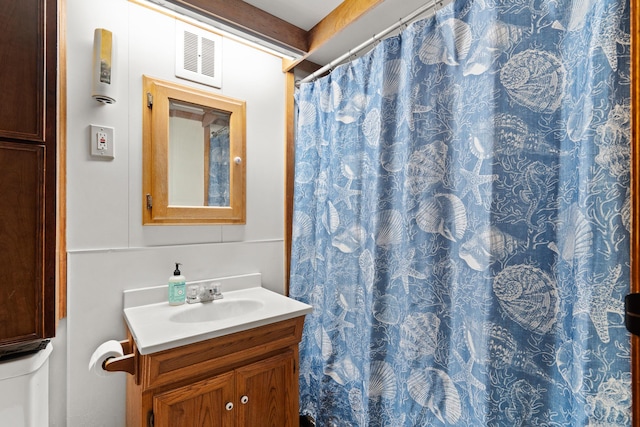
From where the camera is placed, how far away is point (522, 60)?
3.16 ft

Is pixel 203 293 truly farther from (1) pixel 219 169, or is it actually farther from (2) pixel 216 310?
(1) pixel 219 169

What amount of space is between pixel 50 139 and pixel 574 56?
1548 millimetres

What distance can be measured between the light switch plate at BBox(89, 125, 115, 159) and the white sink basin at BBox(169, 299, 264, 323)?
2.64 ft

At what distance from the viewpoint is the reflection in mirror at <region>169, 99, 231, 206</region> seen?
5.11 ft

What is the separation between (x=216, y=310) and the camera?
1556 mm

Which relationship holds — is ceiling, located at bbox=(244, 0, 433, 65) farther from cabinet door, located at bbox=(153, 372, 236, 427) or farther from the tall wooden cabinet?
cabinet door, located at bbox=(153, 372, 236, 427)

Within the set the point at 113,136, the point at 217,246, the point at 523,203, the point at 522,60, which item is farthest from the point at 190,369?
the point at 522,60

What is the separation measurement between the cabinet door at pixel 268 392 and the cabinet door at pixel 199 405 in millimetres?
A: 52

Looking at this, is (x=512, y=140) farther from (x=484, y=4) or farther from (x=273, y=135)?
(x=273, y=135)

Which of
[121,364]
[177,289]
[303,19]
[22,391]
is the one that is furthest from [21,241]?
[303,19]

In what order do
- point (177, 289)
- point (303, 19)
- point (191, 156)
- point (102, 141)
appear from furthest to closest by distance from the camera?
1. point (303, 19)
2. point (191, 156)
3. point (177, 289)
4. point (102, 141)

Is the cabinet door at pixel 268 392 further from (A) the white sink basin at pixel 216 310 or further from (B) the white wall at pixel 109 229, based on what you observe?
(B) the white wall at pixel 109 229

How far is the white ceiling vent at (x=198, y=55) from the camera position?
1.57 m

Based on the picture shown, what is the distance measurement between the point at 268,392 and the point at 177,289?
652mm
